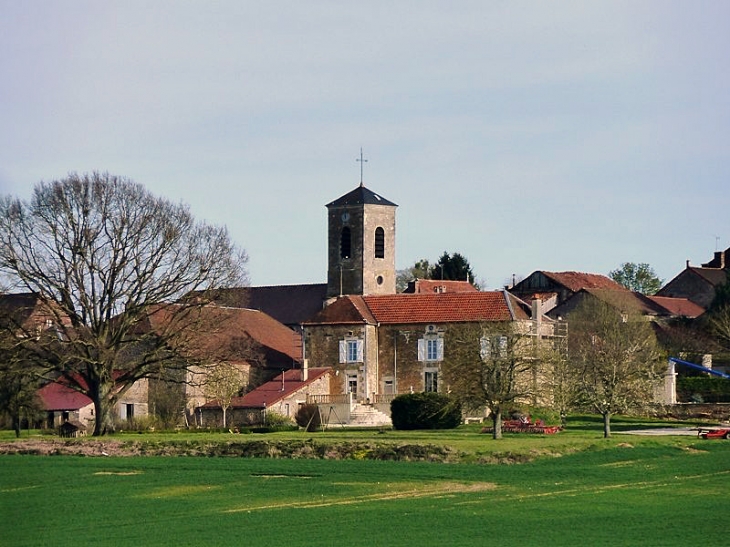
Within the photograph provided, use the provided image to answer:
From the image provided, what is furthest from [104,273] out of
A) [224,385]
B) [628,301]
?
[628,301]

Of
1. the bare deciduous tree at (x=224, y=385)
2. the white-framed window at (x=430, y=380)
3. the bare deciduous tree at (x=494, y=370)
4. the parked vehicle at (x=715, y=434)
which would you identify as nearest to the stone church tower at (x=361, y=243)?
the white-framed window at (x=430, y=380)

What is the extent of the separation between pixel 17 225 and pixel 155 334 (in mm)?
7345

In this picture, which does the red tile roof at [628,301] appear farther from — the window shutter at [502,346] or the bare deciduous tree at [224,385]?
the window shutter at [502,346]

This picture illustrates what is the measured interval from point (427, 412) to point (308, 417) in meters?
7.55

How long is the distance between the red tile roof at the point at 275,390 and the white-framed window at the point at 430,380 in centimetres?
487

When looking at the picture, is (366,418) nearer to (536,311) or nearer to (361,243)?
(536,311)

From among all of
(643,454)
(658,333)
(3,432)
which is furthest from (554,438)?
(658,333)

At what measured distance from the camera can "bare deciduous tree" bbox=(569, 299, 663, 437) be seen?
57.3 meters

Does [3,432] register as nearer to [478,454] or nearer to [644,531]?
[478,454]

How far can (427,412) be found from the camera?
61.8m

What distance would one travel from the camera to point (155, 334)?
6234cm

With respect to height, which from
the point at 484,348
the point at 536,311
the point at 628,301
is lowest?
the point at 484,348

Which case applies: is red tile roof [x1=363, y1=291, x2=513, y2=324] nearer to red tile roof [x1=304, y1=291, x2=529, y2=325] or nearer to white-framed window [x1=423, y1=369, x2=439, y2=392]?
red tile roof [x1=304, y1=291, x2=529, y2=325]

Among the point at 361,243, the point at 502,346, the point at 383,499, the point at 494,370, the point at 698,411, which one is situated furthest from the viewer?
the point at 361,243
